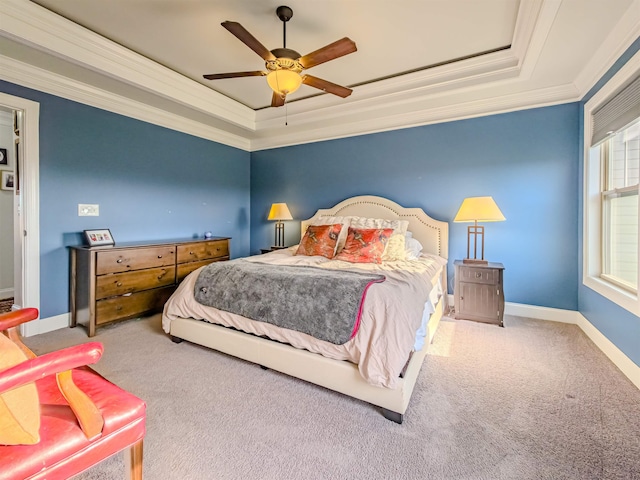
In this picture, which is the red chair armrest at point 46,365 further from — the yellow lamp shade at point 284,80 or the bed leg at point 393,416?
the yellow lamp shade at point 284,80

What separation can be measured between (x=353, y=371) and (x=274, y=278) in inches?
33.9

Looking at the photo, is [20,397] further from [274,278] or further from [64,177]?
[64,177]

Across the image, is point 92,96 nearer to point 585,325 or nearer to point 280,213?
point 280,213

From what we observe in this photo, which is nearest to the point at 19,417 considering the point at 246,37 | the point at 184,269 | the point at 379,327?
the point at 379,327

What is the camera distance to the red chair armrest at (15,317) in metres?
1.32

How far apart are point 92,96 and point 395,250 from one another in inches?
144

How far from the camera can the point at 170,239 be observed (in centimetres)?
404

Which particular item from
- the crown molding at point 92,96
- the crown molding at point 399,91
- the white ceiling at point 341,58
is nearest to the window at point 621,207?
the white ceiling at point 341,58

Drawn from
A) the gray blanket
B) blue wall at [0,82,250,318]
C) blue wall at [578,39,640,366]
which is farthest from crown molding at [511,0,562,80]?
blue wall at [0,82,250,318]

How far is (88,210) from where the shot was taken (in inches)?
127

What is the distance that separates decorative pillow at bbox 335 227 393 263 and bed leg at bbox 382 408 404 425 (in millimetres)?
1565

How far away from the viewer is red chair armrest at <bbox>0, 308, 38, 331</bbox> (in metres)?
1.32

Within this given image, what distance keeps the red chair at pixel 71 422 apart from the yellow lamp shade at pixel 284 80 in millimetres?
2042

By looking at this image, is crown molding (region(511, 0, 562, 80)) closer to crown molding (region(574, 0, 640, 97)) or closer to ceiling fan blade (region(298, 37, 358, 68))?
crown molding (region(574, 0, 640, 97))
